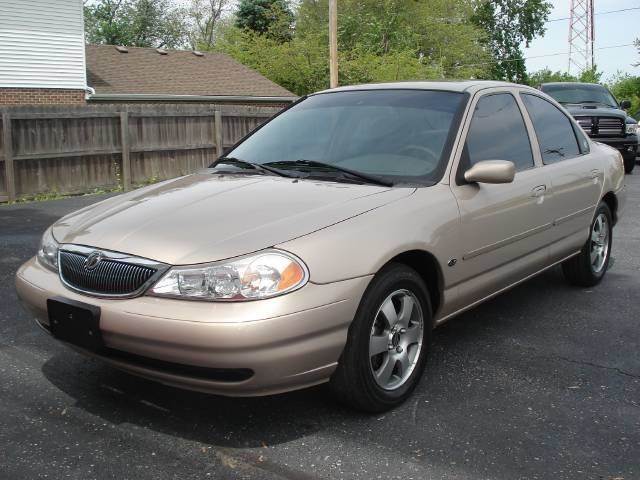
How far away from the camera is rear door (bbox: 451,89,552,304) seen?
3.89 metres

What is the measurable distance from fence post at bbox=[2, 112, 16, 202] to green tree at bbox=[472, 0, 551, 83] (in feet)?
171

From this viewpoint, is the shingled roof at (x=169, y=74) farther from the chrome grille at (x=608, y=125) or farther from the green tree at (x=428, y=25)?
the chrome grille at (x=608, y=125)

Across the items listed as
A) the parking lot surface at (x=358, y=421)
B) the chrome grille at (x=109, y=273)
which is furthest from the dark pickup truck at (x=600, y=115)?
the chrome grille at (x=109, y=273)

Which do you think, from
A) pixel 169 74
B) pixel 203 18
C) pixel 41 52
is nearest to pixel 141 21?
pixel 203 18

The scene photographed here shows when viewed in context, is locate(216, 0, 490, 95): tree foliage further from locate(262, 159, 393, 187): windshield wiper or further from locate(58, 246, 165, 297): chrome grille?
locate(58, 246, 165, 297): chrome grille

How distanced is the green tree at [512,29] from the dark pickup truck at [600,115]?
4507 cm

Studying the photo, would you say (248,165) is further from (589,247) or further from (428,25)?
(428,25)

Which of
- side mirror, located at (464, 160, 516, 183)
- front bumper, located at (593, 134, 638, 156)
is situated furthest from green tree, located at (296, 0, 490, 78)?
A: side mirror, located at (464, 160, 516, 183)

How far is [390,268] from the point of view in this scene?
3.32 m

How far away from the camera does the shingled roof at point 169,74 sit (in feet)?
78.4

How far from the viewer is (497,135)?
4410 millimetres

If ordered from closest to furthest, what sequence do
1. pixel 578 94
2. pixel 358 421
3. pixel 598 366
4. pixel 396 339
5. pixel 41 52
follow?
pixel 358 421, pixel 396 339, pixel 598 366, pixel 578 94, pixel 41 52

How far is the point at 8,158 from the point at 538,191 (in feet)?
34.0

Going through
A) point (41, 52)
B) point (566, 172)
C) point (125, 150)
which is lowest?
point (125, 150)
